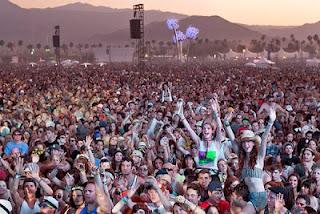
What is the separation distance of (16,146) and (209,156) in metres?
3.85

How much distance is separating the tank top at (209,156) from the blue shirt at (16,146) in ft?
11.4

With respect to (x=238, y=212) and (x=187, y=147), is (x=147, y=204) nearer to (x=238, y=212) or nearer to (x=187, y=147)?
(x=238, y=212)

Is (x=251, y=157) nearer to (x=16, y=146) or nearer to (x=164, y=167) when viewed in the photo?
(x=164, y=167)

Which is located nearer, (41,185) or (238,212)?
(238,212)

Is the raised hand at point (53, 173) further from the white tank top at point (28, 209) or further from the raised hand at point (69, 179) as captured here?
the white tank top at point (28, 209)

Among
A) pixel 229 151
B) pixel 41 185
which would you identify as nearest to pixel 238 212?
pixel 41 185

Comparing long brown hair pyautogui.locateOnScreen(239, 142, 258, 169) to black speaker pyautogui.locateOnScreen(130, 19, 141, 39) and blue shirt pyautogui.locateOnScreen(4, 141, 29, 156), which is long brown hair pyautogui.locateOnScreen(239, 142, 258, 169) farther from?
black speaker pyautogui.locateOnScreen(130, 19, 141, 39)

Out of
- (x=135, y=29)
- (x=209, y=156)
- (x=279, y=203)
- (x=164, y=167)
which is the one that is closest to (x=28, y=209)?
(x=164, y=167)

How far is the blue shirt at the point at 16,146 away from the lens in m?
9.83

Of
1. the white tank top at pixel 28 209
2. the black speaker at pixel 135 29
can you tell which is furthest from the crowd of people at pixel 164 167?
the black speaker at pixel 135 29

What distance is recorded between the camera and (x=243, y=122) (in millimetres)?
12102

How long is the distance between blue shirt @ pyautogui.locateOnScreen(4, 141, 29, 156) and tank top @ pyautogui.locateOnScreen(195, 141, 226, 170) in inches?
137

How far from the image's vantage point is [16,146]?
996 centimetres

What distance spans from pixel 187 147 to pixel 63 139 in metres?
2.21
